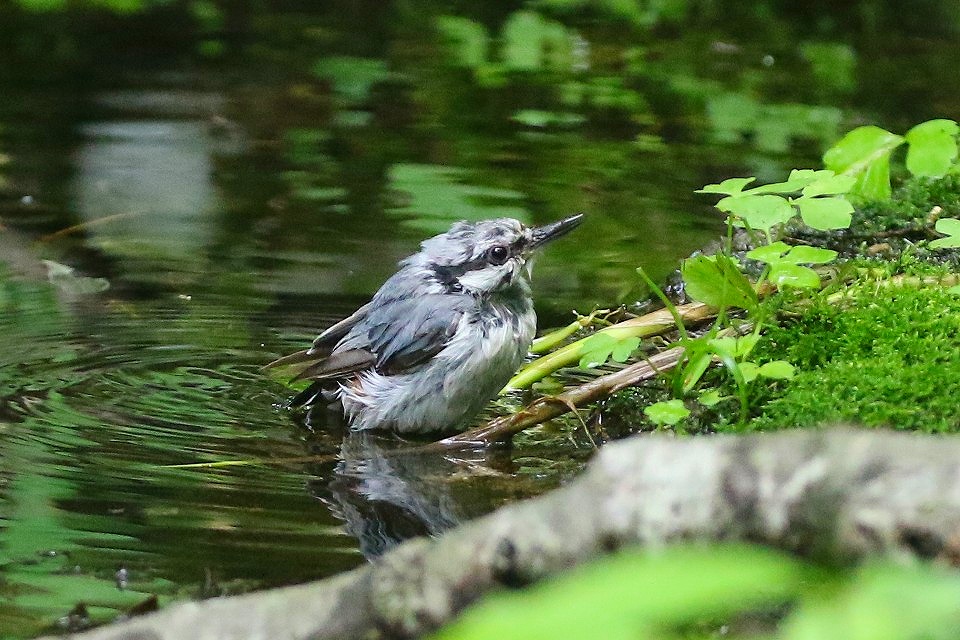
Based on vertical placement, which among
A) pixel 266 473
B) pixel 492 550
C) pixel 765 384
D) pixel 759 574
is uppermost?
pixel 759 574

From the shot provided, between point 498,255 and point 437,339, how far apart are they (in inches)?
16.0

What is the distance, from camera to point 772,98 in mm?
9625

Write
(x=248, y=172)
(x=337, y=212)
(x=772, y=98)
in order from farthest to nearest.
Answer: (x=772, y=98), (x=248, y=172), (x=337, y=212)

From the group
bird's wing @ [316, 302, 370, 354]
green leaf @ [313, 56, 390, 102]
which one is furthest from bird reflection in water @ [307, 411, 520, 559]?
green leaf @ [313, 56, 390, 102]

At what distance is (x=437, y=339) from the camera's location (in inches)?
178

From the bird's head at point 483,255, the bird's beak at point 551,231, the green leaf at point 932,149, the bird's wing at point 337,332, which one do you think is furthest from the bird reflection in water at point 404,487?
the green leaf at point 932,149

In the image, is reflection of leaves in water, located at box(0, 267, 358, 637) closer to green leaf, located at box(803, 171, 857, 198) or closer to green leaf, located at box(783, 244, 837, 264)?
green leaf, located at box(783, 244, 837, 264)

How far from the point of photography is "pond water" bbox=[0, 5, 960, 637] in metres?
3.35

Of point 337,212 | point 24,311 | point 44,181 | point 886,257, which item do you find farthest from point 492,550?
point 44,181

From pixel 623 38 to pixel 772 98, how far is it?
2.76 meters

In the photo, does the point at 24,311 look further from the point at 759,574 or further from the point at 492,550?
the point at 759,574

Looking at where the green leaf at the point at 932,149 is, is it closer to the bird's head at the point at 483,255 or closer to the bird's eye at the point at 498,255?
the bird's head at the point at 483,255

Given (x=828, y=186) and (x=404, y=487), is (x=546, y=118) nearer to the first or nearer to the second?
(x=828, y=186)

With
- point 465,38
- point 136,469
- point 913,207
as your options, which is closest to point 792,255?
point 913,207
